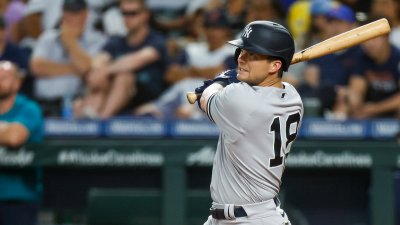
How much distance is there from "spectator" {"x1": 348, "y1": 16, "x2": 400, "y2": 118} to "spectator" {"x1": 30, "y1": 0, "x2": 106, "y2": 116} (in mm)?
2166

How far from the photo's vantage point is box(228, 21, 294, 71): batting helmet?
12.9 ft

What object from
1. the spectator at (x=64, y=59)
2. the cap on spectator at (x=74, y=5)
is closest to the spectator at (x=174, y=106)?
the spectator at (x=64, y=59)

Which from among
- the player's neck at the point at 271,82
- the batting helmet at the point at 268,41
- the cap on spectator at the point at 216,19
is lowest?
the cap on spectator at the point at 216,19

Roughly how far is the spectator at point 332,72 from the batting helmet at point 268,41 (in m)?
3.37

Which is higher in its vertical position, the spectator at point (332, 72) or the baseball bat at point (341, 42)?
the baseball bat at point (341, 42)

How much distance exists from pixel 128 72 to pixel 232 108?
12.4 ft

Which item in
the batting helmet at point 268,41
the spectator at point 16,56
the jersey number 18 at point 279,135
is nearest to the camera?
the batting helmet at point 268,41

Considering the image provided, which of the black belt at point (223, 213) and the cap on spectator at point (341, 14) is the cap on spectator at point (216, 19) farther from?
the black belt at point (223, 213)

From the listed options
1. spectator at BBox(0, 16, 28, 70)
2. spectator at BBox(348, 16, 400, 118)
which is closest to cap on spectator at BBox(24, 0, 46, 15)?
spectator at BBox(0, 16, 28, 70)

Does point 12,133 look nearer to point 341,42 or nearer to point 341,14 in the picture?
point 341,14

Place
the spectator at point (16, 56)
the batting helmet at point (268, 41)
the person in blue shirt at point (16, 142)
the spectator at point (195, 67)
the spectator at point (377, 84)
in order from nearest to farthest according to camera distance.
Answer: the batting helmet at point (268, 41) < the person in blue shirt at point (16, 142) < the spectator at point (377, 84) < the spectator at point (195, 67) < the spectator at point (16, 56)

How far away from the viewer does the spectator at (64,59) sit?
7781 mm

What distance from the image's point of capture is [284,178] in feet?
24.0

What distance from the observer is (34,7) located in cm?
820
